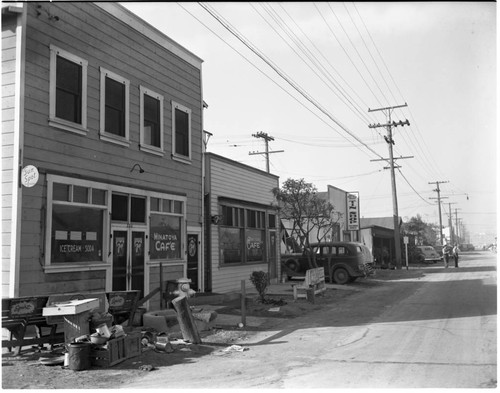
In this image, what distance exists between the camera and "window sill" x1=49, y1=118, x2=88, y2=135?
10.2 metres

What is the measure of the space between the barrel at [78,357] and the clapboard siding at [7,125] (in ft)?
9.32

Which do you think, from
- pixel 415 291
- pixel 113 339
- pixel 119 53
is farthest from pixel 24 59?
pixel 415 291

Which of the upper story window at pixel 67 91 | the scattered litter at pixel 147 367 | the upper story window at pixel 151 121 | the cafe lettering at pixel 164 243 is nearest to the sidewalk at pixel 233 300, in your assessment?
the cafe lettering at pixel 164 243

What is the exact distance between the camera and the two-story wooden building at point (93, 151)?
31.3 ft

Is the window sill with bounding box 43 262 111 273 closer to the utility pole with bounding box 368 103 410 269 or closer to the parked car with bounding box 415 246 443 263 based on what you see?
the utility pole with bounding box 368 103 410 269

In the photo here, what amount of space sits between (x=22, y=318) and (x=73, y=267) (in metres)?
2.66

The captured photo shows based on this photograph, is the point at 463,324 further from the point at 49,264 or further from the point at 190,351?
the point at 49,264

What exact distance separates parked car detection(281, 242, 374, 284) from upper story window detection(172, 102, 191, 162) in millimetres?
8868

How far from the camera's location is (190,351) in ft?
28.3

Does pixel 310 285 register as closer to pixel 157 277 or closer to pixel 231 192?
pixel 231 192

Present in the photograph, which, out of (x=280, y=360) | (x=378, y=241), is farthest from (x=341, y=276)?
(x=378, y=241)

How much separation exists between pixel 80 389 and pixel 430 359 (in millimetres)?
5120

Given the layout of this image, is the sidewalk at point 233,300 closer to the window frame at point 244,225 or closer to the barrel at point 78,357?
the window frame at point 244,225

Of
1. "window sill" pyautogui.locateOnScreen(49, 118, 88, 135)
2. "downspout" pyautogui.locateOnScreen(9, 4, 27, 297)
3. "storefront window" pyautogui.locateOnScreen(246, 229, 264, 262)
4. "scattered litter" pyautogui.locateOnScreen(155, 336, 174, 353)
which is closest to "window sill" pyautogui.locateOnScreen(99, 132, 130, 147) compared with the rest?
"window sill" pyautogui.locateOnScreen(49, 118, 88, 135)
